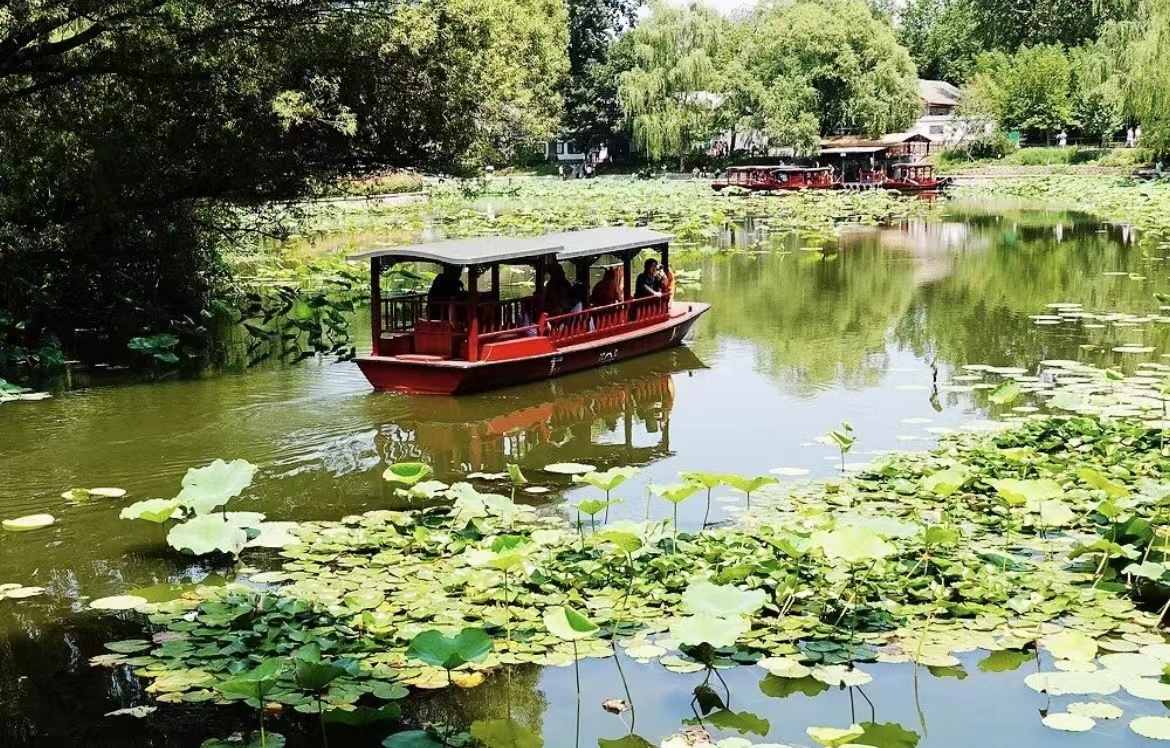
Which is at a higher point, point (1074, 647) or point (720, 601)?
point (720, 601)

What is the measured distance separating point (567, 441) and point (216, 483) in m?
4.26

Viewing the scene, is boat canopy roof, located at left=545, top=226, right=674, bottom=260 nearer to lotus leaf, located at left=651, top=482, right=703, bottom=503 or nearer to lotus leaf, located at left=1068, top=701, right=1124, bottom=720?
lotus leaf, located at left=651, top=482, right=703, bottom=503

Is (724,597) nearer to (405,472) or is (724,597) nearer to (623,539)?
(623,539)

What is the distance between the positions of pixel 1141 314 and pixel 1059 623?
1213cm

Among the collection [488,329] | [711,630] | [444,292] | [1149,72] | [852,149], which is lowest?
[711,630]

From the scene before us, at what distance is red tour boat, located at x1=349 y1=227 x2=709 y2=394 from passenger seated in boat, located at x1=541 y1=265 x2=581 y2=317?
0.12ft

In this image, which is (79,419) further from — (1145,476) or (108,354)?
(1145,476)

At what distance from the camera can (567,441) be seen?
35.4ft

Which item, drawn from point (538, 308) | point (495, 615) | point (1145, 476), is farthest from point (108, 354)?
point (1145, 476)

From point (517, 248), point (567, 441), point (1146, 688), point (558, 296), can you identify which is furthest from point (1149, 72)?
point (1146, 688)

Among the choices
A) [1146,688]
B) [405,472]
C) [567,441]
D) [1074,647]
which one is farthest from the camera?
[567,441]

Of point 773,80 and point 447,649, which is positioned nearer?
point 447,649

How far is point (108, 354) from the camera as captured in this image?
49.7 ft

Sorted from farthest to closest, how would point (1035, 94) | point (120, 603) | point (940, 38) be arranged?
1. point (940, 38)
2. point (1035, 94)
3. point (120, 603)
